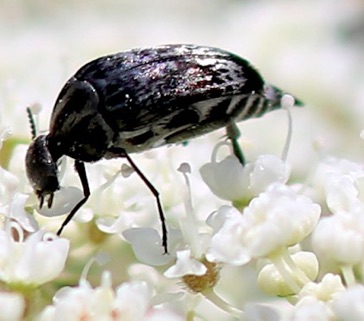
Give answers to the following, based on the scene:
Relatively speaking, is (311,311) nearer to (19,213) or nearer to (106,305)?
(106,305)

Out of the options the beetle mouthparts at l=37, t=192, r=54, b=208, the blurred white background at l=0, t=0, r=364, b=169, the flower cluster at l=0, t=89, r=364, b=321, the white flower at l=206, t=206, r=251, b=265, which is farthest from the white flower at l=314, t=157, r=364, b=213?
the blurred white background at l=0, t=0, r=364, b=169

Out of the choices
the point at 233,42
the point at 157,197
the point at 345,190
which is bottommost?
the point at 233,42

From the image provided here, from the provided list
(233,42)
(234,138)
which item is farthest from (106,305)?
(233,42)

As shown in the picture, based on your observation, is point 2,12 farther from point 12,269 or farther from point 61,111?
point 12,269

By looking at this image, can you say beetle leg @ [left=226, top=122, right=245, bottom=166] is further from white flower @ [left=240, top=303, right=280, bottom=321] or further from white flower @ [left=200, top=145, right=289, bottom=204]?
white flower @ [left=240, top=303, right=280, bottom=321]

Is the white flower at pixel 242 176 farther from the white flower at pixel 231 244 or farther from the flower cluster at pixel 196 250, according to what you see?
the white flower at pixel 231 244
